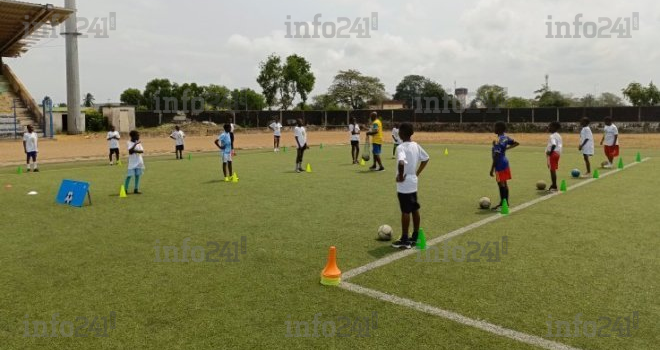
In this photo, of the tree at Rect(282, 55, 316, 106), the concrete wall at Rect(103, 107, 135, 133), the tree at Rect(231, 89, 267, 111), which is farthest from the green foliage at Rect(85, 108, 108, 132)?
the tree at Rect(231, 89, 267, 111)

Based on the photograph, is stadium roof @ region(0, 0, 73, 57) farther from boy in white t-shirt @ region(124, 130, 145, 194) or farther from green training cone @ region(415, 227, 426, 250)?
green training cone @ region(415, 227, 426, 250)

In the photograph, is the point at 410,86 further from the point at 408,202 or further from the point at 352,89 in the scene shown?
the point at 408,202

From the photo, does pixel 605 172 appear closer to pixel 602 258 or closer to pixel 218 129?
pixel 602 258

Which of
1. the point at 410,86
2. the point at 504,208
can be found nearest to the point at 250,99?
the point at 410,86

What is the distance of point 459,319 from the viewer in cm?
515

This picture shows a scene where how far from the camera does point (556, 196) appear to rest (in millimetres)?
12766

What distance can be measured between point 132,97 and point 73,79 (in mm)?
79467

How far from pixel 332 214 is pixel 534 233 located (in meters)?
4.06

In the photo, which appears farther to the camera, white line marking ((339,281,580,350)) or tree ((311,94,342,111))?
tree ((311,94,342,111))

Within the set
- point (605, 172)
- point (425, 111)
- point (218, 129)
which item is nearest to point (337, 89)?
point (425, 111)

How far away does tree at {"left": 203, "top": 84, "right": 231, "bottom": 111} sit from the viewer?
346 feet

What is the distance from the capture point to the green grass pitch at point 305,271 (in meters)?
4.86

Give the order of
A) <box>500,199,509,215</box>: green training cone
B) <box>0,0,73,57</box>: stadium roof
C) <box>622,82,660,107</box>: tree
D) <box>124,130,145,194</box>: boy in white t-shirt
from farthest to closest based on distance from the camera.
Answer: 1. <box>622,82,660,107</box>: tree
2. <box>0,0,73,57</box>: stadium roof
3. <box>124,130,145,194</box>: boy in white t-shirt
4. <box>500,199,509,215</box>: green training cone

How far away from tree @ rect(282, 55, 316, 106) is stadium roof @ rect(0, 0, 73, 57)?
35.7m
